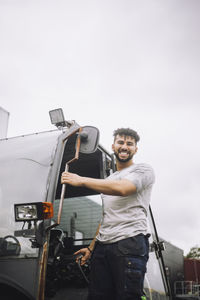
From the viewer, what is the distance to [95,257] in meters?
2.14

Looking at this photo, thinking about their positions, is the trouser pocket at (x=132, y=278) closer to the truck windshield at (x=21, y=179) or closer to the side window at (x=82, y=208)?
the truck windshield at (x=21, y=179)

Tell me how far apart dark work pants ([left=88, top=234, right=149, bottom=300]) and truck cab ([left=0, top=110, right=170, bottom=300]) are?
36 centimetres

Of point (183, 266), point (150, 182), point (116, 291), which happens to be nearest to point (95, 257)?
point (116, 291)

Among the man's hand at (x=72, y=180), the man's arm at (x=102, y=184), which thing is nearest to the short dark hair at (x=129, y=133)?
the man's arm at (x=102, y=184)

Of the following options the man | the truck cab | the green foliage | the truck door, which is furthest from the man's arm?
the green foliage

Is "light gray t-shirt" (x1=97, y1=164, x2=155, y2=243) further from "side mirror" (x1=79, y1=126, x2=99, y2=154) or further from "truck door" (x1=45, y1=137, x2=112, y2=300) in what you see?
"truck door" (x1=45, y1=137, x2=112, y2=300)

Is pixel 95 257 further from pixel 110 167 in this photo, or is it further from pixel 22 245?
pixel 110 167

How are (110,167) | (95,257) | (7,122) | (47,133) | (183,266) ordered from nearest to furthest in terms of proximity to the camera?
(95,257) < (47,133) < (110,167) < (7,122) < (183,266)

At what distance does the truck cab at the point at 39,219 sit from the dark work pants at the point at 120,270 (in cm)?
36

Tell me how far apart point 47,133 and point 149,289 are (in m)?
1.82

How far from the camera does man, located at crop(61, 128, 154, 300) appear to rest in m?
1.90

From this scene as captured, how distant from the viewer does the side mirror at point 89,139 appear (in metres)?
2.18

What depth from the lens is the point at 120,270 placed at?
192 cm

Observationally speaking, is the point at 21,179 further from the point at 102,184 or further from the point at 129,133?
the point at 129,133
